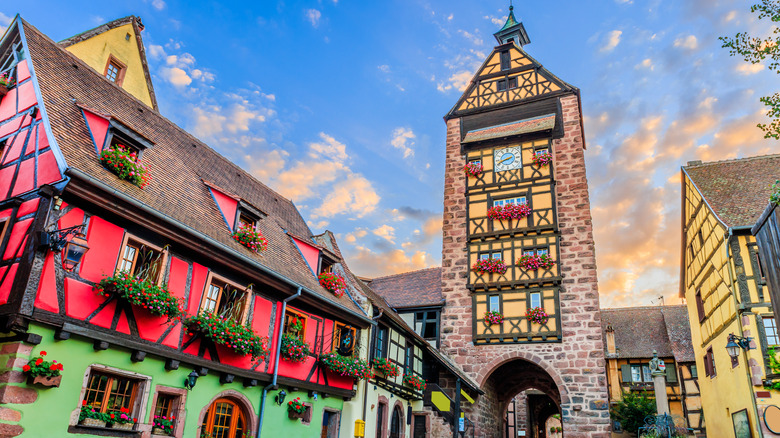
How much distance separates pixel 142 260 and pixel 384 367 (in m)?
8.10

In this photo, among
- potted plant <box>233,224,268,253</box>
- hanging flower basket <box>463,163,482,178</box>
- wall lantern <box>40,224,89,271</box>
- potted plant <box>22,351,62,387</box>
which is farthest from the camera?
hanging flower basket <box>463,163,482,178</box>

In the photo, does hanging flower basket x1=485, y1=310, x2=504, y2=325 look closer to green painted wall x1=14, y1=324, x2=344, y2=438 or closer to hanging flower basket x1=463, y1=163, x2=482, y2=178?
hanging flower basket x1=463, y1=163, x2=482, y2=178

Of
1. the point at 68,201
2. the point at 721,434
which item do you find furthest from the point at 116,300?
the point at 721,434

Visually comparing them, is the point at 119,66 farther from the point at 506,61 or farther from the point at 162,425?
the point at 506,61

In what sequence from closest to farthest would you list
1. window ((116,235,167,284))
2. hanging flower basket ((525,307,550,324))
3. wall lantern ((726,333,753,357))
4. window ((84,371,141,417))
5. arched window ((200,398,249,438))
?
window ((84,371,141,417)) → window ((116,235,167,284)) → arched window ((200,398,249,438)) → wall lantern ((726,333,753,357)) → hanging flower basket ((525,307,550,324))

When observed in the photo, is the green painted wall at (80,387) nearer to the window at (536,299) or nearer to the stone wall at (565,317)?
the stone wall at (565,317)

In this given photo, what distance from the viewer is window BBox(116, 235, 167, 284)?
939cm

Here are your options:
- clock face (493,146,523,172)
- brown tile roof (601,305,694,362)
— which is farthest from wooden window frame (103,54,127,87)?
brown tile roof (601,305,694,362)

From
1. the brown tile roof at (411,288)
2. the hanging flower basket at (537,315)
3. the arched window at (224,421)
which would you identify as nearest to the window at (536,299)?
the hanging flower basket at (537,315)

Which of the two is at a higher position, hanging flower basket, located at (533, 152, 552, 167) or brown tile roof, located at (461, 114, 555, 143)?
brown tile roof, located at (461, 114, 555, 143)

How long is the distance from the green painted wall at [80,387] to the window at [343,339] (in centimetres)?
282

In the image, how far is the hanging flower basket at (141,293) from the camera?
8.62m

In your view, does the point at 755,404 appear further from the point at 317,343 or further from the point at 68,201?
the point at 68,201

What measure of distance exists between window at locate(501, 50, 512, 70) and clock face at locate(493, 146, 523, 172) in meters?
4.47
